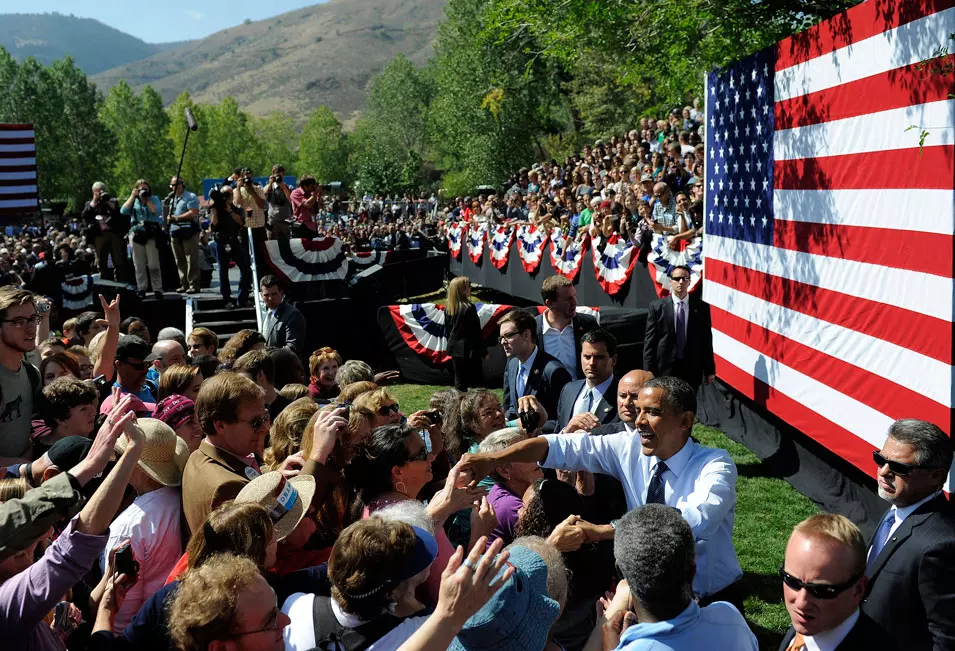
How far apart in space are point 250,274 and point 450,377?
4145 mm

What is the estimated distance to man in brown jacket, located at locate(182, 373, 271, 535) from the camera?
12.6ft

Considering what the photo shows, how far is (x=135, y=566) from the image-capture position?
3.22m

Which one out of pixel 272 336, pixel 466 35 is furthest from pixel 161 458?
pixel 466 35

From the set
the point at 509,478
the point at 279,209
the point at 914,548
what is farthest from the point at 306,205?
the point at 914,548

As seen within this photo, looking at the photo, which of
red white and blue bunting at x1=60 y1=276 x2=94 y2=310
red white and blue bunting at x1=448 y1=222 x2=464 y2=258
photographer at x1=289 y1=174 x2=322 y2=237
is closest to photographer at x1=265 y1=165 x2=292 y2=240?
photographer at x1=289 y1=174 x2=322 y2=237

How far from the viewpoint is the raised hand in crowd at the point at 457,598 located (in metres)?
2.42

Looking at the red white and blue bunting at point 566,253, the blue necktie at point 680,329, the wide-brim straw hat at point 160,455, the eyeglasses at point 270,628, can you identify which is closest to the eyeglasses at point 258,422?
the wide-brim straw hat at point 160,455

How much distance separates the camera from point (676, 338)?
8.75 meters

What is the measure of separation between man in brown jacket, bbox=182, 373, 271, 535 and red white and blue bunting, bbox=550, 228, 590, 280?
34.1 ft

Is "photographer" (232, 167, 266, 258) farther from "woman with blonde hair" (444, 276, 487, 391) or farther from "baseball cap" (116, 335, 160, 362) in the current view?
"baseball cap" (116, 335, 160, 362)

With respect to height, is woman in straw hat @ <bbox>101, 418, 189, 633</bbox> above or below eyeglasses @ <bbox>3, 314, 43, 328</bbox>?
below

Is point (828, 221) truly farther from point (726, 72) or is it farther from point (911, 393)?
point (726, 72)

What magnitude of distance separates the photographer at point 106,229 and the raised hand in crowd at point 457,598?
45.9ft

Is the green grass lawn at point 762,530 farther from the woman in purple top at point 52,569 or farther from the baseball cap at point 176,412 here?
the woman in purple top at point 52,569
